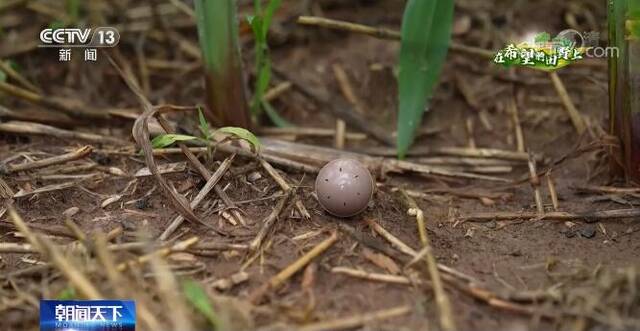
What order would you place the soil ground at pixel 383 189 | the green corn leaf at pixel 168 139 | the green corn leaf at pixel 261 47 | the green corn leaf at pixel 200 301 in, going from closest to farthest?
the green corn leaf at pixel 200 301 < the soil ground at pixel 383 189 < the green corn leaf at pixel 168 139 < the green corn leaf at pixel 261 47

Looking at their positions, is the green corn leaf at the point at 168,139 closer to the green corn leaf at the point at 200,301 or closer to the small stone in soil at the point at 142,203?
the small stone in soil at the point at 142,203

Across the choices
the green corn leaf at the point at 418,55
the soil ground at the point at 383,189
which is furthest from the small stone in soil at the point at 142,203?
the green corn leaf at the point at 418,55

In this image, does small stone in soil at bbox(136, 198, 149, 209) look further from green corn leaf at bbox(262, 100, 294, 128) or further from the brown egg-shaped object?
green corn leaf at bbox(262, 100, 294, 128)

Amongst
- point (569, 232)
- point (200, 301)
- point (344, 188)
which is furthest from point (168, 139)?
point (569, 232)

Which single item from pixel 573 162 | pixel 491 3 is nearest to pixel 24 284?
pixel 573 162

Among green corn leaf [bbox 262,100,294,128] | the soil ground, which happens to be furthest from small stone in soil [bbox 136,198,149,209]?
green corn leaf [bbox 262,100,294,128]
